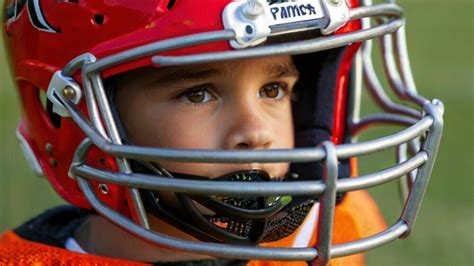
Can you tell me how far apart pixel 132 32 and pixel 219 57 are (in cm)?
20

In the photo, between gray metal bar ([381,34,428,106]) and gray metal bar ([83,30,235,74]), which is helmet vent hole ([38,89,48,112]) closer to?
gray metal bar ([83,30,235,74])

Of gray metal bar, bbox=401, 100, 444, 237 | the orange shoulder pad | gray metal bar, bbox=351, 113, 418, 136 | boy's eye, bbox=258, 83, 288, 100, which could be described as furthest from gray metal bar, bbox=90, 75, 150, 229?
gray metal bar, bbox=351, 113, 418, 136

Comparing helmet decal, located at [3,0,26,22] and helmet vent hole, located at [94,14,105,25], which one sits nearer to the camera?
helmet vent hole, located at [94,14,105,25]

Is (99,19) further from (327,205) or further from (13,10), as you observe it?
(327,205)

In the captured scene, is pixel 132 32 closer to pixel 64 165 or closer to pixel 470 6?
pixel 64 165

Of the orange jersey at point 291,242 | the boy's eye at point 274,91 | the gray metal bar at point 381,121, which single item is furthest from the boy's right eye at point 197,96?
the gray metal bar at point 381,121

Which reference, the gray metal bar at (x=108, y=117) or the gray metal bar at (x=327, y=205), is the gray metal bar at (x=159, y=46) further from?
the gray metal bar at (x=327, y=205)

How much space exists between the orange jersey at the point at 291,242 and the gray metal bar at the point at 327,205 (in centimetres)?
41

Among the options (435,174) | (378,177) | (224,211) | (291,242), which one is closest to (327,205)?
(378,177)

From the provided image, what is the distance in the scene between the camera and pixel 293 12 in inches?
69.3

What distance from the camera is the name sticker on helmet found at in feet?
5.70

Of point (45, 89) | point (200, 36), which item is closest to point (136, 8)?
point (200, 36)

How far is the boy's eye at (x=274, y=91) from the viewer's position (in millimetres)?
1987

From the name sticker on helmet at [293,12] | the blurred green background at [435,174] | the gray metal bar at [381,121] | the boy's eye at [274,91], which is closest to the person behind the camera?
the name sticker on helmet at [293,12]
